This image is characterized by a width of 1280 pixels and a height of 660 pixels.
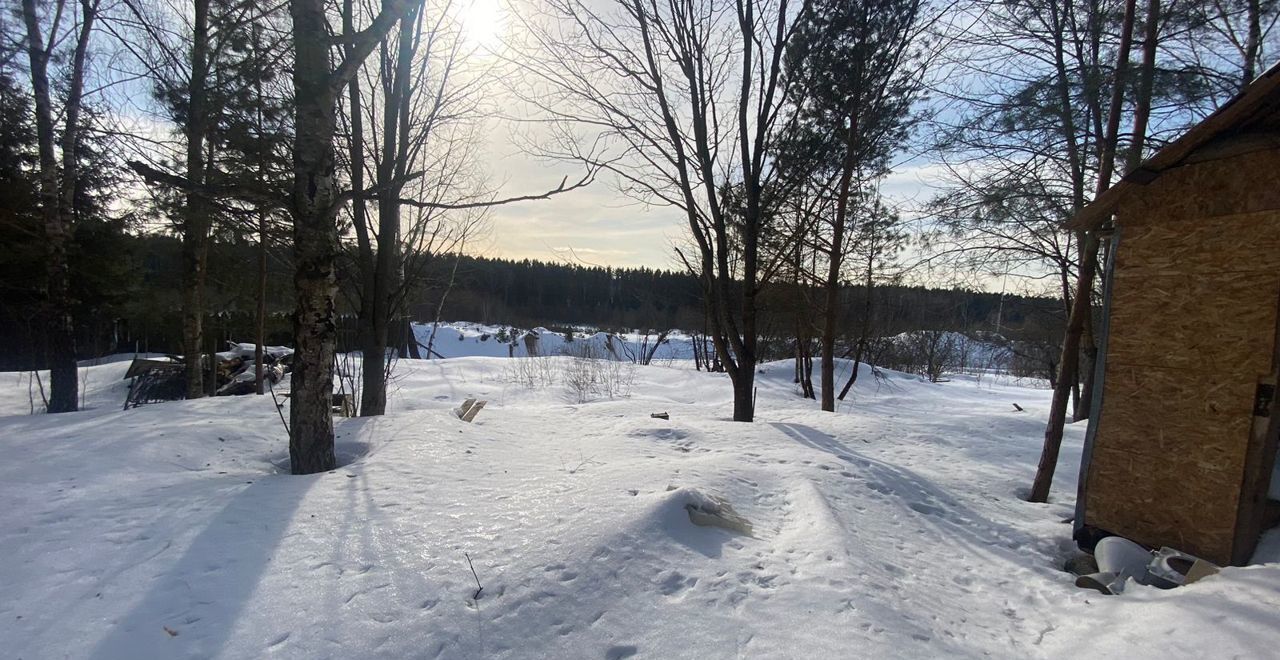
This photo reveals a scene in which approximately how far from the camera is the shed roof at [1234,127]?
126 inches

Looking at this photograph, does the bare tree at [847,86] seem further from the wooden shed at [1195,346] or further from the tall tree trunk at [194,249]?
the tall tree trunk at [194,249]

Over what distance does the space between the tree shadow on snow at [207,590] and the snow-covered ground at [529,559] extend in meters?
0.01

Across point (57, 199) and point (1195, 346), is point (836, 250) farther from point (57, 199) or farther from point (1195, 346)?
point (57, 199)

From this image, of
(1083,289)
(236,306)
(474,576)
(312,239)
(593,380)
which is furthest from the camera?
(593,380)

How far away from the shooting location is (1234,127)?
340cm

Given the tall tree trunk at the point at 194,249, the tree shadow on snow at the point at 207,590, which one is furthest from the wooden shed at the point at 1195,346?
the tall tree trunk at the point at 194,249

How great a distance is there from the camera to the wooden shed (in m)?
3.30

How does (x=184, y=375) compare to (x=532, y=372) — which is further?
(x=532, y=372)

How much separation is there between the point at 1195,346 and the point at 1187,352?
0.06 metres

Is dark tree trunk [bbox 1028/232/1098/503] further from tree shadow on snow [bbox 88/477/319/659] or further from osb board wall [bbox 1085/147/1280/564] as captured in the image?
tree shadow on snow [bbox 88/477/319/659]

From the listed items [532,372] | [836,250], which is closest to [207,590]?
[836,250]

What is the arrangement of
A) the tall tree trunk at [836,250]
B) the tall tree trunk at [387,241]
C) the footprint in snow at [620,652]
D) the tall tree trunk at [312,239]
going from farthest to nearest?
the tall tree trunk at [836,250]
the tall tree trunk at [387,241]
the tall tree trunk at [312,239]
the footprint in snow at [620,652]

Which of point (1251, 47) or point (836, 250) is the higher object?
point (1251, 47)

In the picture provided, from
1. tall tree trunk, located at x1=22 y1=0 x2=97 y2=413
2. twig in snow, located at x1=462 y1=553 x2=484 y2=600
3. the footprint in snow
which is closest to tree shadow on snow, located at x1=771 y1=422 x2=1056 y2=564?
the footprint in snow
